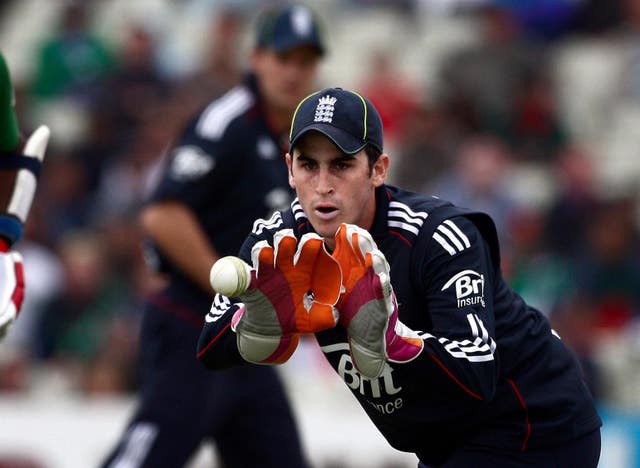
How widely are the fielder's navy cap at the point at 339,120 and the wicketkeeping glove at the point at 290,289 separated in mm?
446

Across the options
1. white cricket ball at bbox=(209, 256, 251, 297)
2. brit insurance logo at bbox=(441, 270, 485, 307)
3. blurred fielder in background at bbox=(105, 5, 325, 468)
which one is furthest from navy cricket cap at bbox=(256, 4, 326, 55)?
white cricket ball at bbox=(209, 256, 251, 297)

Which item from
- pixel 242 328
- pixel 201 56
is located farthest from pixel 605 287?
pixel 242 328

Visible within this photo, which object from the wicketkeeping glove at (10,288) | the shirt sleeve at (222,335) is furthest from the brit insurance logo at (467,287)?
the wicketkeeping glove at (10,288)

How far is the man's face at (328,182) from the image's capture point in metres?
4.05

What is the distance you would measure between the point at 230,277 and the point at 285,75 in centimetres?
269

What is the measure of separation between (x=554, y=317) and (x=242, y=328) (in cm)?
542

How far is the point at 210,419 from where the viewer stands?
234 inches

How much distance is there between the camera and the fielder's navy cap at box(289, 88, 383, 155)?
3994mm

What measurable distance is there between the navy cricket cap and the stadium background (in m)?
3.07

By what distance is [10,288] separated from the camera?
4.84 meters

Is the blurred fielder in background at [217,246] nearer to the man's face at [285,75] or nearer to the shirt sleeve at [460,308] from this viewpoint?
the man's face at [285,75]

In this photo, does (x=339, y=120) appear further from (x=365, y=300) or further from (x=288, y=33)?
(x=288, y=33)

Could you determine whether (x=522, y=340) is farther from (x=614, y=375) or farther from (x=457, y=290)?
(x=614, y=375)

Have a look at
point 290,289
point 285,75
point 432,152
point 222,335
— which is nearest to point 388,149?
point 432,152
